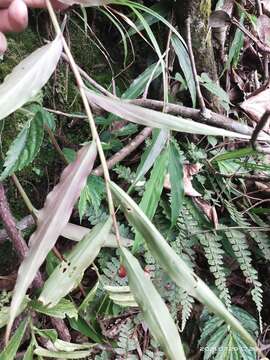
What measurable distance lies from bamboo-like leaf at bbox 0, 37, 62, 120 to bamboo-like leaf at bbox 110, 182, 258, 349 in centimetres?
16

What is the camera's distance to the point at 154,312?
1.69 feet

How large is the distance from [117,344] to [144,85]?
591 mm

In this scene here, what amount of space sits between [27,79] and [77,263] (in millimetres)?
236

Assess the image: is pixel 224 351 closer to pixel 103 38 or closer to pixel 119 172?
pixel 119 172

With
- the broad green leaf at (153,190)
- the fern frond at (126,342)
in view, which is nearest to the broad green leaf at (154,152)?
the broad green leaf at (153,190)

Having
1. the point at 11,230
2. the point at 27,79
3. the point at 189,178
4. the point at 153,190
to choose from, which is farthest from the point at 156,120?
the point at 189,178

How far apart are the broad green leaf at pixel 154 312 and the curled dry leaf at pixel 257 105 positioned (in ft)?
2.27

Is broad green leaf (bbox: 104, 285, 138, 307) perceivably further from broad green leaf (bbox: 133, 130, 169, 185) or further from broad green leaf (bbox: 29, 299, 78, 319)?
broad green leaf (bbox: 133, 130, 169, 185)

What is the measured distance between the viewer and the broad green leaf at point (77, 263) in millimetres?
581

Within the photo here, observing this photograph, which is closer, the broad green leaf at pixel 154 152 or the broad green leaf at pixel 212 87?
the broad green leaf at pixel 154 152

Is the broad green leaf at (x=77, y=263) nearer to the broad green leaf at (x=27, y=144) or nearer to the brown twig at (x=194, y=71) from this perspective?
the broad green leaf at (x=27, y=144)

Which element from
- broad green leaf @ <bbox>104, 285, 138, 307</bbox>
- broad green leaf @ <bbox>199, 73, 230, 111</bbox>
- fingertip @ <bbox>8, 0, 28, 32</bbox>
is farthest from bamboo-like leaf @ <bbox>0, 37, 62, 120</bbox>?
broad green leaf @ <bbox>199, 73, 230, 111</bbox>

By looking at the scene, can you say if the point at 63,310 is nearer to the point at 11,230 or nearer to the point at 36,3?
the point at 11,230

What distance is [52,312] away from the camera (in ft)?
2.67
